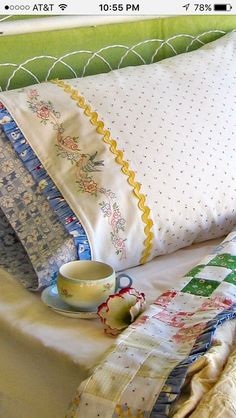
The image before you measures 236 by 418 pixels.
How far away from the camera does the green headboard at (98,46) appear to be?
156 cm

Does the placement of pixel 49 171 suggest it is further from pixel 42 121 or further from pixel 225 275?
pixel 225 275

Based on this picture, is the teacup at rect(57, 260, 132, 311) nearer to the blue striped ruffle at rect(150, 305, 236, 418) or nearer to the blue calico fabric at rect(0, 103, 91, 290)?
the blue calico fabric at rect(0, 103, 91, 290)

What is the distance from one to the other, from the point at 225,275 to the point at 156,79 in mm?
502

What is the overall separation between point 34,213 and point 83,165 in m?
0.13

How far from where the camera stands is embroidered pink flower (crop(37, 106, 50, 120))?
136 centimetres

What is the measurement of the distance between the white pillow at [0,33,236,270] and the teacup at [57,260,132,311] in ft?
0.20

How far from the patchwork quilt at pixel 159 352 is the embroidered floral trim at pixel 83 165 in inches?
6.3
